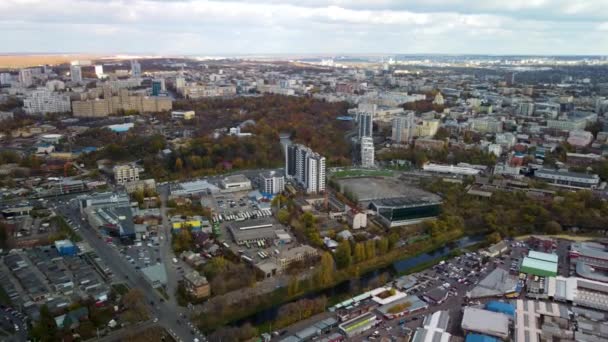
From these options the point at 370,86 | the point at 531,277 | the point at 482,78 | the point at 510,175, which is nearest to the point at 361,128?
the point at 510,175

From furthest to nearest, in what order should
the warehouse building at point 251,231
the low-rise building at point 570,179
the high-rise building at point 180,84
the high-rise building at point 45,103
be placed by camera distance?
the high-rise building at point 180,84 → the high-rise building at point 45,103 → the low-rise building at point 570,179 → the warehouse building at point 251,231

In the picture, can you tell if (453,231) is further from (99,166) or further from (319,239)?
(99,166)

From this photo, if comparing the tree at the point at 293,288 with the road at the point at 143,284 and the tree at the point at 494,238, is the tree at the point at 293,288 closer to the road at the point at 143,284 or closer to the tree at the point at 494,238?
the road at the point at 143,284

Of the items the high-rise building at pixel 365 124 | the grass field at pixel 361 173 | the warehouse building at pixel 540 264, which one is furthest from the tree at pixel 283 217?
the high-rise building at pixel 365 124

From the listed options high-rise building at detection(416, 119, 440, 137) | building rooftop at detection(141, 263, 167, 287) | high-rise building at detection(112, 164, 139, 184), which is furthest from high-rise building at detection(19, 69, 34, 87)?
building rooftop at detection(141, 263, 167, 287)

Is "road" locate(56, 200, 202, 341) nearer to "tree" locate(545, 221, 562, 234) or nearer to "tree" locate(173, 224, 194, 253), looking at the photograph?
"tree" locate(173, 224, 194, 253)

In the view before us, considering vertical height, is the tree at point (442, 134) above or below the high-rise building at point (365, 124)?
below

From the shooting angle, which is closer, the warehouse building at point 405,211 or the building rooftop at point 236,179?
the warehouse building at point 405,211

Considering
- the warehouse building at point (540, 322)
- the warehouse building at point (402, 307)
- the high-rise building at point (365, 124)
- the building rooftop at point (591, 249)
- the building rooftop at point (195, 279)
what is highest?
the high-rise building at point (365, 124)
